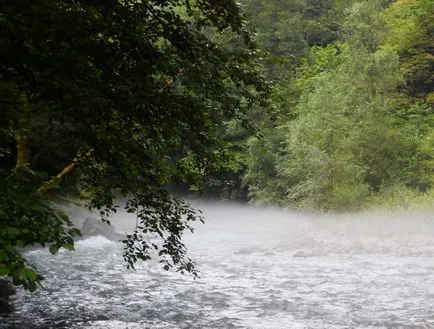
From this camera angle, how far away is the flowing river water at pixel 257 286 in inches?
402

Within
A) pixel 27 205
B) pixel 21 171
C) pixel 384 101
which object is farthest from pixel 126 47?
pixel 384 101

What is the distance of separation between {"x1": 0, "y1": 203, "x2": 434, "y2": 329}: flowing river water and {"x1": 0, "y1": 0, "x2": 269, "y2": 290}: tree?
4144mm

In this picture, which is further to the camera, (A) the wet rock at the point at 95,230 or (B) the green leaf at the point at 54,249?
(A) the wet rock at the point at 95,230

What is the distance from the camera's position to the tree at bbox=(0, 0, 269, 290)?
445cm

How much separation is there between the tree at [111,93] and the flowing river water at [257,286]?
163 inches

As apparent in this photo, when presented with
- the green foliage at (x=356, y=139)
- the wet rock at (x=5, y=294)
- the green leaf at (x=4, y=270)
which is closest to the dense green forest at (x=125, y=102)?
the green leaf at (x=4, y=270)

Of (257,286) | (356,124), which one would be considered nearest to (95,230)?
(257,286)

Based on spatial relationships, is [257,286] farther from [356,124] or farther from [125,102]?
[356,124]

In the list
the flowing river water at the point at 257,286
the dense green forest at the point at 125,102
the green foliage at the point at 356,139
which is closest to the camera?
the dense green forest at the point at 125,102

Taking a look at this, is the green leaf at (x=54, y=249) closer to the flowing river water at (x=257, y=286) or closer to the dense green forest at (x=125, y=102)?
the dense green forest at (x=125, y=102)

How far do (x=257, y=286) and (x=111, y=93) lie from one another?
10.0 meters

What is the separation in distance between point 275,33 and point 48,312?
4475cm

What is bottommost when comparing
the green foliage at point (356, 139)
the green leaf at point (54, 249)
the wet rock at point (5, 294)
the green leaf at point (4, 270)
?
the wet rock at point (5, 294)

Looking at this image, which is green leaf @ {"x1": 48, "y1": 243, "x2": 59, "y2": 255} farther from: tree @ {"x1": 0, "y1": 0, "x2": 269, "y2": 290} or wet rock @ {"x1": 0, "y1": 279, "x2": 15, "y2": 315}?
wet rock @ {"x1": 0, "y1": 279, "x2": 15, "y2": 315}
